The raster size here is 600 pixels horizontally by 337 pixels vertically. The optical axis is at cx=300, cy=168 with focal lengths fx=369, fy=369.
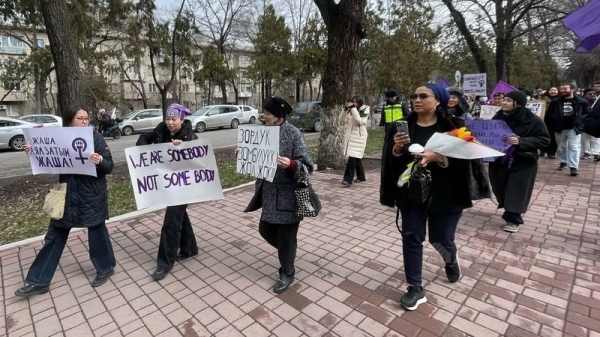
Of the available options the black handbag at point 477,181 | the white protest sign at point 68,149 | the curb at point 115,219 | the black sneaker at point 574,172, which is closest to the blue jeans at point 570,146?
the black sneaker at point 574,172

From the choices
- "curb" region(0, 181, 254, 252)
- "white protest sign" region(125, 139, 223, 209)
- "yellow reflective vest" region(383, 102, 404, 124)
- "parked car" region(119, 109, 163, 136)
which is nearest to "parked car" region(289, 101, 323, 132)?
"yellow reflective vest" region(383, 102, 404, 124)

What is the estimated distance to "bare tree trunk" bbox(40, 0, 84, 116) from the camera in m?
6.34

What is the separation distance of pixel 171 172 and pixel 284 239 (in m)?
1.30

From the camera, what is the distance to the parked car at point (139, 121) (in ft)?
67.1

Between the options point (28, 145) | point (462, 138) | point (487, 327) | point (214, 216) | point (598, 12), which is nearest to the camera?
point (462, 138)

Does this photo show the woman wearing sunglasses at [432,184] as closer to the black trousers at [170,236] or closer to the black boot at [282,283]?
the black boot at [282,283]

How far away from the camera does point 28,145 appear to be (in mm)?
3496

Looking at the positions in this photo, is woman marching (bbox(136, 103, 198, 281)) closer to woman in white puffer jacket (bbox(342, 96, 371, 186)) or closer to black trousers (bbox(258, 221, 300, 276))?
black trousers (bbox(258, 221, 300, 276))

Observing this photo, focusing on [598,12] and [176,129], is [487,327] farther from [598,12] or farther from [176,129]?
[598,12]

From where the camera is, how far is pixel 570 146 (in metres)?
7.69

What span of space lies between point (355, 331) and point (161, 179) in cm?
222

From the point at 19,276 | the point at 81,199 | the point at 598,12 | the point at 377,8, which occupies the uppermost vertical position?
the point at 377,8

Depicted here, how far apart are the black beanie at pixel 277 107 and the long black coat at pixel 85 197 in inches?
60.8

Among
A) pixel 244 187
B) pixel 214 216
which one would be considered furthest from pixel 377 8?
pixel 214 216
